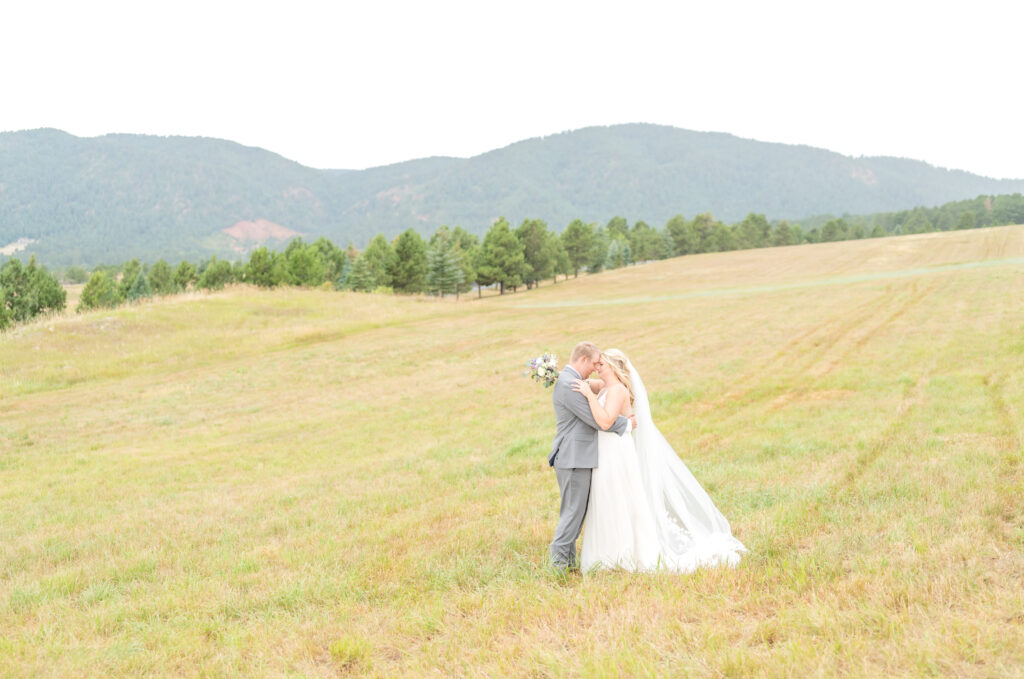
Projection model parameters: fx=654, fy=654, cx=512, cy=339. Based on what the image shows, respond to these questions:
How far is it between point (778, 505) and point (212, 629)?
6534 millimetres

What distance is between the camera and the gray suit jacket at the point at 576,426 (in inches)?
266

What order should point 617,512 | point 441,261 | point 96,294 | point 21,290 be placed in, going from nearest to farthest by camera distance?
1. point 617,512
2. point 21,290
3. point 96,294
4. point 441,261

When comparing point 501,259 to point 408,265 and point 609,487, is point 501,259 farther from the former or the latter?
point 609,487

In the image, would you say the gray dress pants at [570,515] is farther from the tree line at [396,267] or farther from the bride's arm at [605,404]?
the tree line at [396,267]

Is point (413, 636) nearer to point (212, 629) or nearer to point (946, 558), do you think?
point (212, 629)

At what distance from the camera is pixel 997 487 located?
26.2 feet

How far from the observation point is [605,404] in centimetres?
682

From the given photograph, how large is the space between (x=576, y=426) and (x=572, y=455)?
31 centimetres

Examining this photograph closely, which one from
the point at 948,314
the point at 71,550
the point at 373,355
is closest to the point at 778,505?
the point at 71,550

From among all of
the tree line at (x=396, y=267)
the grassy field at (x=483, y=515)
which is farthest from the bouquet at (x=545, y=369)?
the tree line at (x=396, y=267)

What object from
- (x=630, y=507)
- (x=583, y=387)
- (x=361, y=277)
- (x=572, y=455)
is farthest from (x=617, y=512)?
(x=361, y=277)

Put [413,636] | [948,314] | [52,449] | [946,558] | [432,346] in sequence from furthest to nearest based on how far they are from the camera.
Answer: [432,346] < [948,314] < [52,449] < [946,558] < [413,636]

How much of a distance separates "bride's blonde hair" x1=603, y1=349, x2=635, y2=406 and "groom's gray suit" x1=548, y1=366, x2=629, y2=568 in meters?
0.41

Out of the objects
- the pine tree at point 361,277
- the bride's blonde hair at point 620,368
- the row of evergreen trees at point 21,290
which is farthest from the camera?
the pine tree at point 361,277
